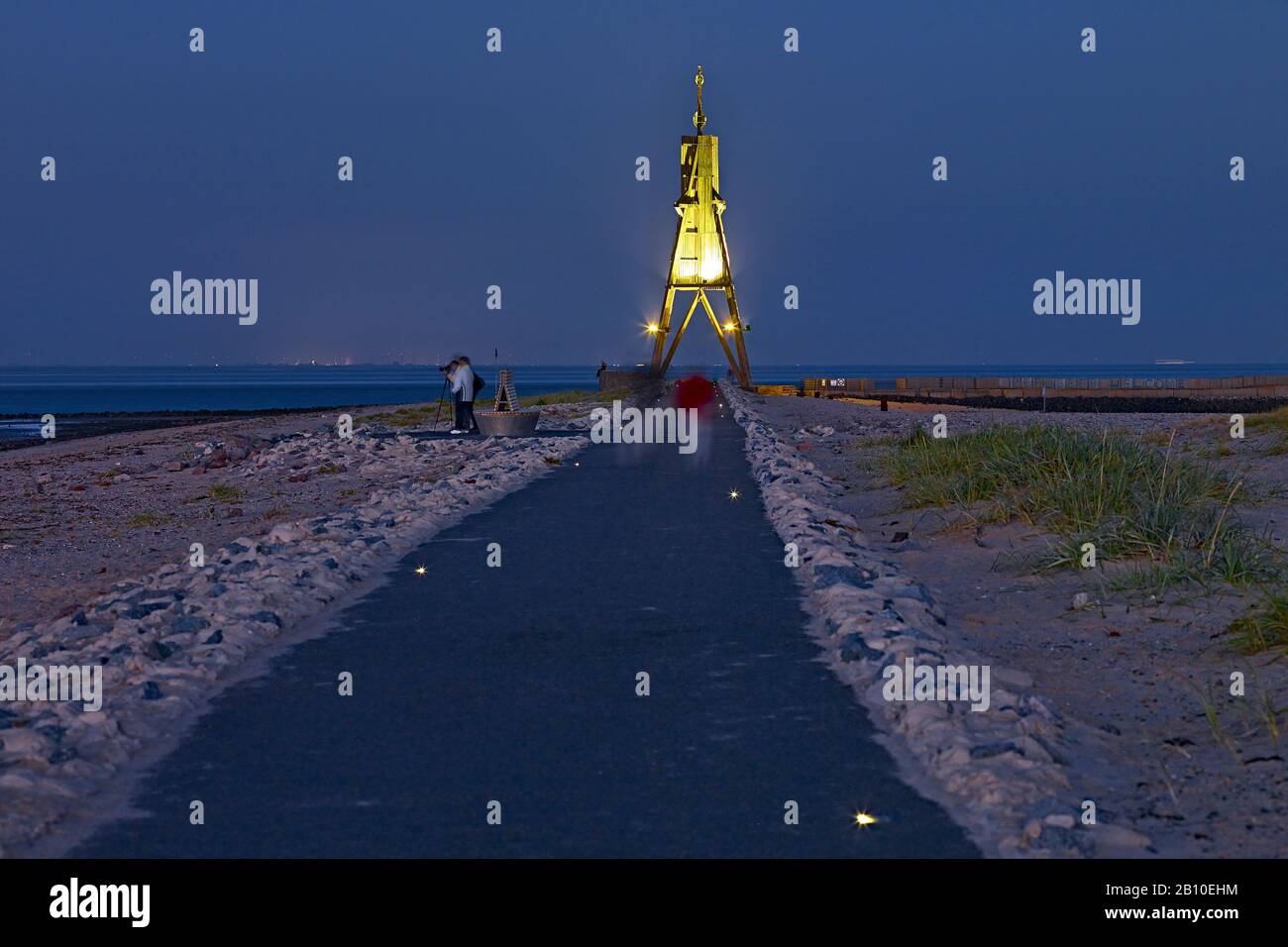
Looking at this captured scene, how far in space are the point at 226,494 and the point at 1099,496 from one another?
12.9m

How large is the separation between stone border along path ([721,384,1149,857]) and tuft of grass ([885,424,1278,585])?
6.73 feet

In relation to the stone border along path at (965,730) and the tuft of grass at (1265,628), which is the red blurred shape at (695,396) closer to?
the stone border along path at (965,730)

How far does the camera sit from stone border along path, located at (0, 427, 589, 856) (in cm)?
557

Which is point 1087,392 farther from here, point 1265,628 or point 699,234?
point 1265,628

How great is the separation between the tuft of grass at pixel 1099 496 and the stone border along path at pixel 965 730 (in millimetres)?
2050

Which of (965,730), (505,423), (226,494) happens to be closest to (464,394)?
(505,423)

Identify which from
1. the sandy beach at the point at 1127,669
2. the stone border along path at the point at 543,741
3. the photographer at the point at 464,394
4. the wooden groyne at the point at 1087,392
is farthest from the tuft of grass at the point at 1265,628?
the wooden groyne at the point at 1087,392

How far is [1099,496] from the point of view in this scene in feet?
41.6

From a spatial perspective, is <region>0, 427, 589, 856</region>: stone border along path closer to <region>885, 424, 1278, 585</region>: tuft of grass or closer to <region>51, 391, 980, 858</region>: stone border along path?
<region>51, 391, 980, 858</region>: stone border along path

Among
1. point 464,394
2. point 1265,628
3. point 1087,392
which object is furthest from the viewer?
point 1087,392

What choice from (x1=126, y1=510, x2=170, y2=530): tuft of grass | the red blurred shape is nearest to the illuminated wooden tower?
the red blurred shape
